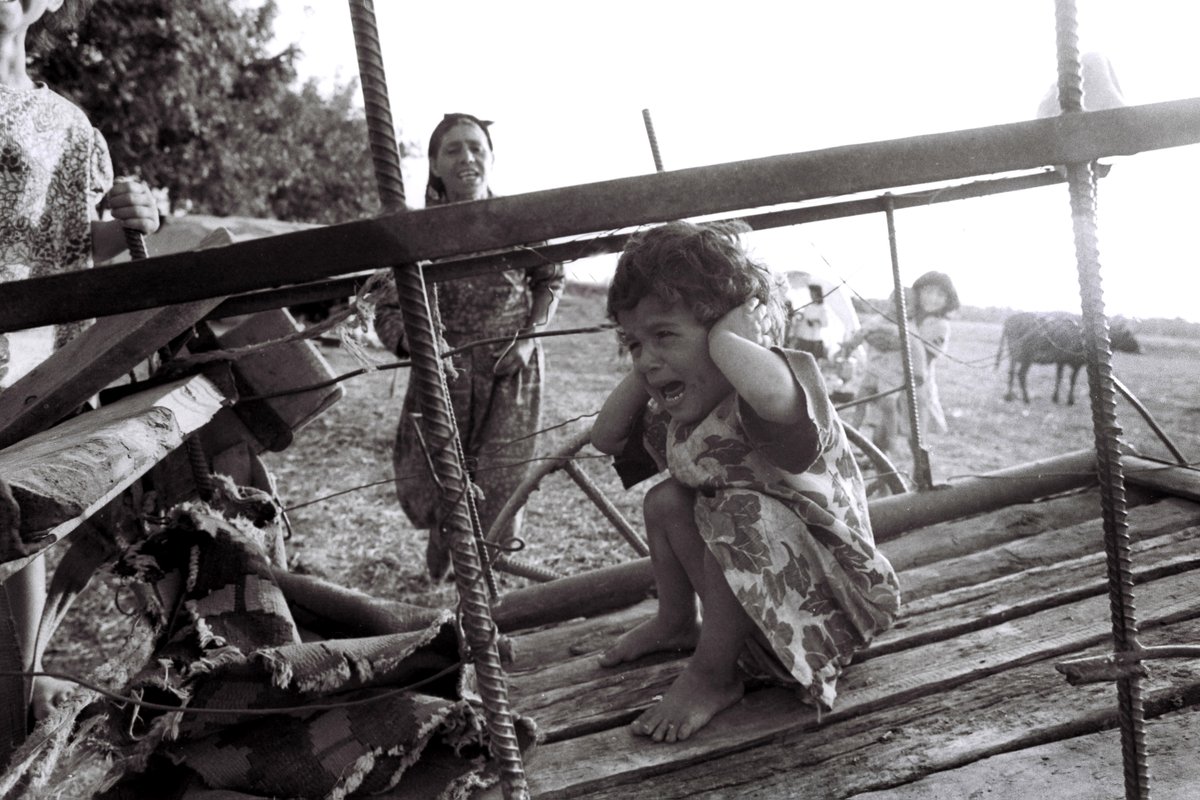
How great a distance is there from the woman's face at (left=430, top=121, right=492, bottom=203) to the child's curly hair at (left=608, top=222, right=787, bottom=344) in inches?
69.3

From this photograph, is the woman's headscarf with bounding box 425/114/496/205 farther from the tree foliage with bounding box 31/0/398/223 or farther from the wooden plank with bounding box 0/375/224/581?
the tree foliage with bounding box 31/0/398/223

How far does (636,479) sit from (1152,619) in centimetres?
121

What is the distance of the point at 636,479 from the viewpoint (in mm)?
2209

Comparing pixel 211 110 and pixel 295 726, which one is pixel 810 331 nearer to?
pixel 295 726

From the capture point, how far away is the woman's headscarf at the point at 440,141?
3.57 m

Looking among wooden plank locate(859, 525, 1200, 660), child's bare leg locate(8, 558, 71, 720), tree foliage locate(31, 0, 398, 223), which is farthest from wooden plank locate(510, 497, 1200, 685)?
tree foliage locate(31, 0, 398, 223)

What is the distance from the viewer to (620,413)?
6.82 feet

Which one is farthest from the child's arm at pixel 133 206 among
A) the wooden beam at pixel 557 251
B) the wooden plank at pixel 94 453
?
the wooden plank at pixel 94 453

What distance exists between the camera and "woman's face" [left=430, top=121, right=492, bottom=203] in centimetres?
351

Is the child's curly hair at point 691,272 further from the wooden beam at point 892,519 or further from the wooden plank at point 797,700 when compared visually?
the wooden beam at point 892,519

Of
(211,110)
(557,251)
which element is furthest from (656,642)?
(211,110)

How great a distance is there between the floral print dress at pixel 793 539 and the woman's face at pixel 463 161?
6.40 ft

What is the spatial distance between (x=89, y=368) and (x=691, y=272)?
126 centimetres

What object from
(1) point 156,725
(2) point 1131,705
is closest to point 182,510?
(1) point 156,725
